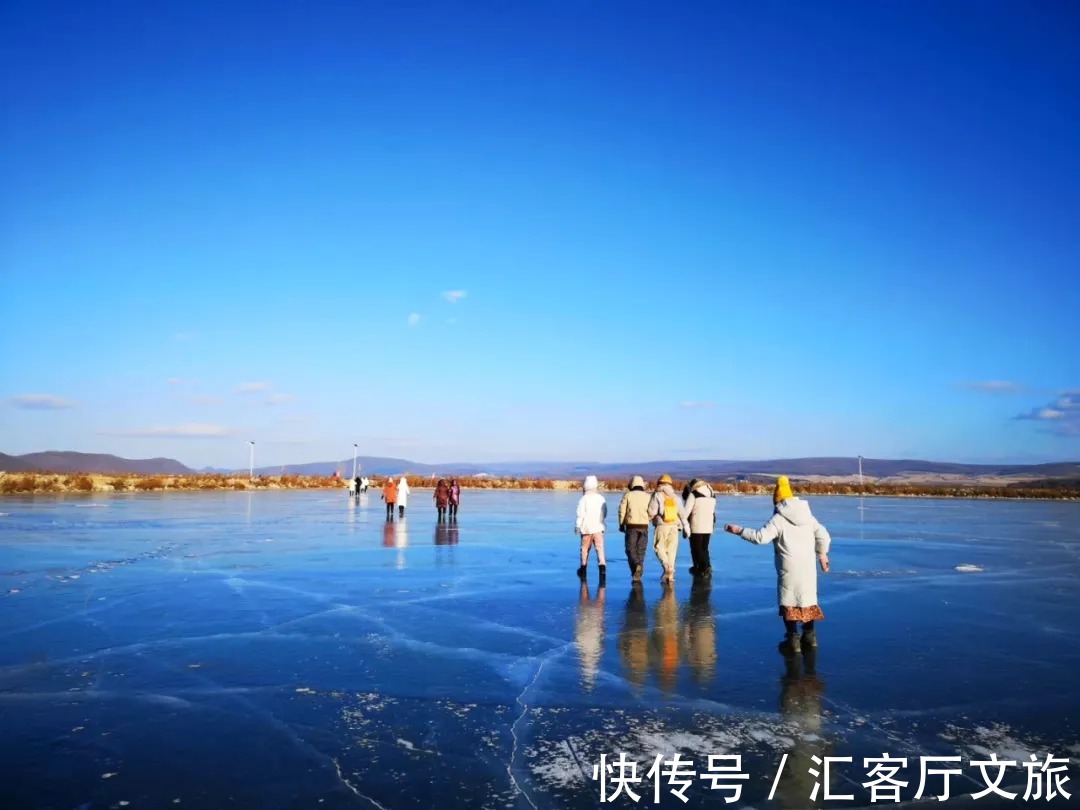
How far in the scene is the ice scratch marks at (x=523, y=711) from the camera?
468 cm

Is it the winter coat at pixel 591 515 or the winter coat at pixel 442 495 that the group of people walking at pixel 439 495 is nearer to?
the winter coat at pixel 442 495

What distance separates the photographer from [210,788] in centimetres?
466

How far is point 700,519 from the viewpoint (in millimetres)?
14172

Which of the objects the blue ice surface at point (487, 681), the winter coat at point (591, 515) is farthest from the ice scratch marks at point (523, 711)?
the winter coat at point (591, 515)

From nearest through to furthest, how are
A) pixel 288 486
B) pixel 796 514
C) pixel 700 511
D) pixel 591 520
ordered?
pixel 796 514
pixel 591 520
pixel 700 511
pixel 288 486

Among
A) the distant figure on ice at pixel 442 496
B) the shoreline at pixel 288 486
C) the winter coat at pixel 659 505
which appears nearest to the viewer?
the winter coat at pixel 659 505

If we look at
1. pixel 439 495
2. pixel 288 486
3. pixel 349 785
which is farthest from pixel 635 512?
pixel 288 486

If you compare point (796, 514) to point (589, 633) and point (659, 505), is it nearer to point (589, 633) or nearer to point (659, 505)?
point (589, 633)

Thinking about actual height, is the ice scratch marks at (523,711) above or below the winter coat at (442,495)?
below

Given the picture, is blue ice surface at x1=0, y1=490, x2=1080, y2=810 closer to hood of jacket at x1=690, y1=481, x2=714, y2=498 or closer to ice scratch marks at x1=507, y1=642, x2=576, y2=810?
ice scratch marks at x1=507, y1=642, x2=576, y2=810

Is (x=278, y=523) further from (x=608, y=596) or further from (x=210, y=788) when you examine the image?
(x=210, y=788)

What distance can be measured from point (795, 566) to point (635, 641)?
1924 mm

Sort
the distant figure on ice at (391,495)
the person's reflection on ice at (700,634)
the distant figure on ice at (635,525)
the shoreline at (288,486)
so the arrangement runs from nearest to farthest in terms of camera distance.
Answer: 1. the person's reflection on ice at (700,634)
2. the distant figure on ice at (635,525)
3. the distant figure on ice at (391,495)
4. the shoreline at (288,486)

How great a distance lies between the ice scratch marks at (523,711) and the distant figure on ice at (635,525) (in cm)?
470
